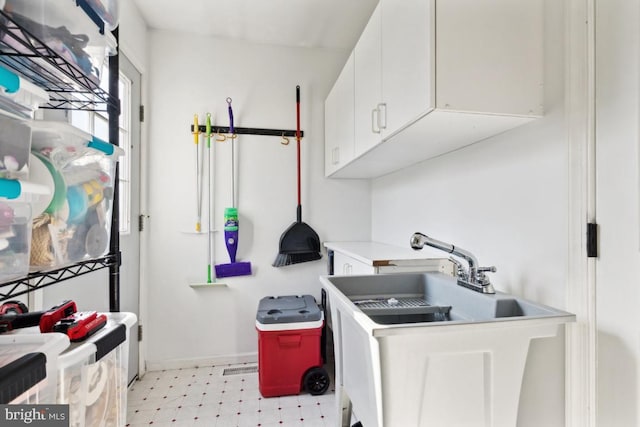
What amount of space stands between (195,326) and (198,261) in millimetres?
491

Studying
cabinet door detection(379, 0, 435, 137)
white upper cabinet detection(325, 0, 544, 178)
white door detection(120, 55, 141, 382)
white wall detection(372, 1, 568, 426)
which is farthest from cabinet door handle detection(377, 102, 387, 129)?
white door detection(120, 55, 141, 382)

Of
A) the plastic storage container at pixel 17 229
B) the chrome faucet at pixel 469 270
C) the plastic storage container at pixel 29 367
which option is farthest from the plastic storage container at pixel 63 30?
the chrome faucet at pixel 469 270

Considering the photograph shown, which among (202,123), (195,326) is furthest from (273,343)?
(202,123)

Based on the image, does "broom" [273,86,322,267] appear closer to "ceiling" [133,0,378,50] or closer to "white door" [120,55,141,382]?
"ceiling" [133,0,378,50]

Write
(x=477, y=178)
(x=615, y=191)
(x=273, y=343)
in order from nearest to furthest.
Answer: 1. (x=615, y=191)
2. (x=477, y=178)
3. (x=273, y=343)

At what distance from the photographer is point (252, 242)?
2287mm

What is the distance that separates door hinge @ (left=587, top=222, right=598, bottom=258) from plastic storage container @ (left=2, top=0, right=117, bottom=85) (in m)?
1.42

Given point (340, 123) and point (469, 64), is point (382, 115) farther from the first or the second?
point (340, 123)

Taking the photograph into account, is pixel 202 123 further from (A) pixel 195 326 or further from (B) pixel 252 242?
(A) pixel 195 326

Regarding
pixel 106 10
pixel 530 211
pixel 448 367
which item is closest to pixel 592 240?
pixel 530 211

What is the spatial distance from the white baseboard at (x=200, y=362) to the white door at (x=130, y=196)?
145 mm

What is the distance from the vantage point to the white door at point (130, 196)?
6.27 feet

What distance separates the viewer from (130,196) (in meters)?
1.98

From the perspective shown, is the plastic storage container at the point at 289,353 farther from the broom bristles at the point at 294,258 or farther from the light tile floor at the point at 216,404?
the broom bristles at the point at 294,258
